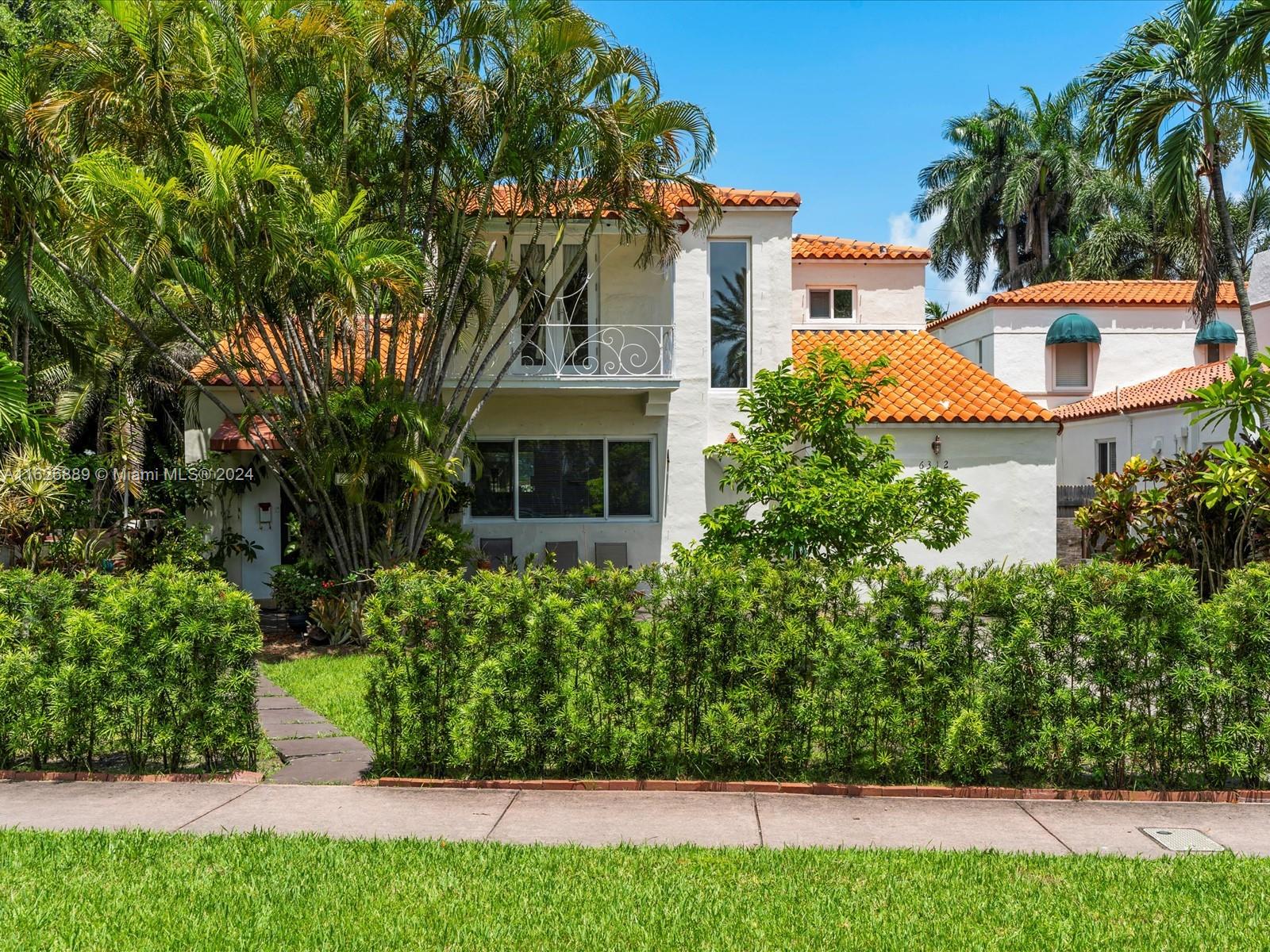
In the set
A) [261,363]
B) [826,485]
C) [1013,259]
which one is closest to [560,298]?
[261,363]

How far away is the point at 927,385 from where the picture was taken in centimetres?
1839

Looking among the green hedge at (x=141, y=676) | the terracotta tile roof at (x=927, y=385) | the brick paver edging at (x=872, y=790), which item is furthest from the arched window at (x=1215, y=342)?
the green hedge at (x=141, y=676)

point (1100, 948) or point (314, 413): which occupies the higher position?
point (314, 413)

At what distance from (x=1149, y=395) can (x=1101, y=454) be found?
7.31ft

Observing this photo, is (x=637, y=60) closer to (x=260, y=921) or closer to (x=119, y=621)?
(x=119, y=621)

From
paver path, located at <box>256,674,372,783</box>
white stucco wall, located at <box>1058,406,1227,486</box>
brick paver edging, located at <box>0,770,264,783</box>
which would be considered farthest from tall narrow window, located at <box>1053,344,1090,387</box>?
brick paver edging, located at <box>0,770,264,783</box>

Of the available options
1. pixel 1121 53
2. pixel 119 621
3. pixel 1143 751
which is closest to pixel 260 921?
pixel 119 621

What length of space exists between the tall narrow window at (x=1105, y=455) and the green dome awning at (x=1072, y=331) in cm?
371

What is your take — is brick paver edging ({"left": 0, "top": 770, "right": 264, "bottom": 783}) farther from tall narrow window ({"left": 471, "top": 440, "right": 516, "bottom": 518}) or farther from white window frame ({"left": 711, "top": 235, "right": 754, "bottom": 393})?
white window frame ({"left": 711, "top": 235, "right": 754, "bottom": 393})

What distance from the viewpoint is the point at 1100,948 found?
4.57m

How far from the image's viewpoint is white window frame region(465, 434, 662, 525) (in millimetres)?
17188

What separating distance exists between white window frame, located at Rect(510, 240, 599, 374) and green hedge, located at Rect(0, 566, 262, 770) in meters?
9.65

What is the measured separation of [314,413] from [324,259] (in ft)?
9.52

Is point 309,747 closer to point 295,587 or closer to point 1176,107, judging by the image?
point 295,587
